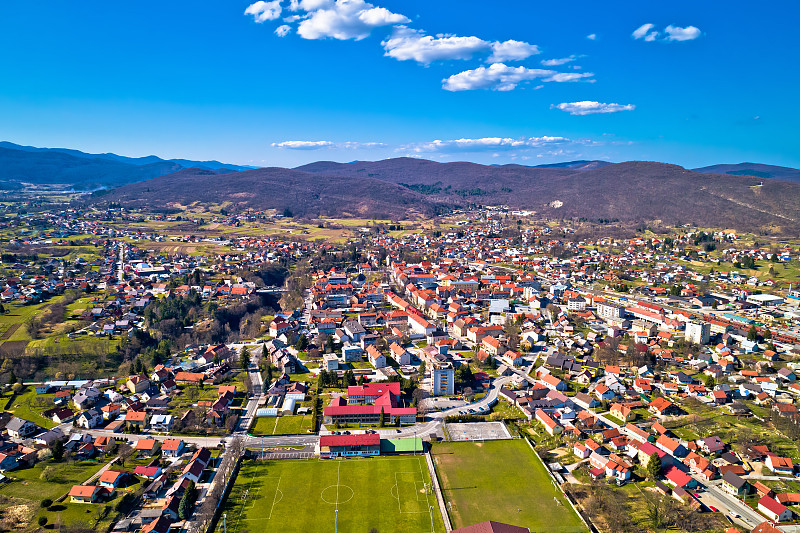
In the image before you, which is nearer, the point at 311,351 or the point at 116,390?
the point at 116,390

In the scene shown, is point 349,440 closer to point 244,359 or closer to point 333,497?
point 333,497

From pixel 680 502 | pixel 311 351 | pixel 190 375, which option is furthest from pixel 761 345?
pixel 190 375

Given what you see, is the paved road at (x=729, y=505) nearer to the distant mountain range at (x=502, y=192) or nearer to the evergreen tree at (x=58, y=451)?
the evergreen tree at (x=58, y=451)

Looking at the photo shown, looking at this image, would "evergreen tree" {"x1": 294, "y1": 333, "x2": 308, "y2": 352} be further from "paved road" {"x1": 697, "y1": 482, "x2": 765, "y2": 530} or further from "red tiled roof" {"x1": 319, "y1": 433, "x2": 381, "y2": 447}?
"paved road" {"x1": 697, "y1": 482, "x2": 765, "y2": 530}

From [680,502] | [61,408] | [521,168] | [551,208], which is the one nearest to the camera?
[680,502]

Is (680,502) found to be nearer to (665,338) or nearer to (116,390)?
(665,338)

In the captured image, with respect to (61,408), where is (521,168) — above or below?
above
